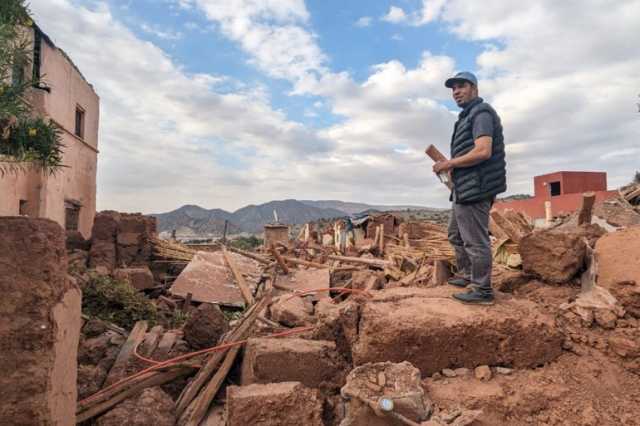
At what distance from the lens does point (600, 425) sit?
257cm

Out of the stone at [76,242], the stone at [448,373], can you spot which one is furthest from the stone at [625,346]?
the stone at [76,242]

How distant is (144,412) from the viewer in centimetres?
323

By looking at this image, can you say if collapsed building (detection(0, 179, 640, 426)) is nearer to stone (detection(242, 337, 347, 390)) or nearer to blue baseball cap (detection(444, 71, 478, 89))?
stone (detection(242, 337, 347, 390))

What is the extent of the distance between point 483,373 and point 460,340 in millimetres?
262

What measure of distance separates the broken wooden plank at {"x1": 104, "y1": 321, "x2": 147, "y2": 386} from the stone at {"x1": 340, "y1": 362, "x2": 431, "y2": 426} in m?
2.53

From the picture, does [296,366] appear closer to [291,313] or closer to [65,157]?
[291,313]

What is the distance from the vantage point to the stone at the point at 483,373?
2941 millimetres

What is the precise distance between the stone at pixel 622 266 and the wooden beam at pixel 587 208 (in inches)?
39.9

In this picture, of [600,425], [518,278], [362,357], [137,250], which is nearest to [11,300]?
[362,357]

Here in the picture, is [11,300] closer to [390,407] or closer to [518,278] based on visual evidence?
[390,407]

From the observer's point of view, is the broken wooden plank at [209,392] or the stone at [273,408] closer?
the stone at [273,408]

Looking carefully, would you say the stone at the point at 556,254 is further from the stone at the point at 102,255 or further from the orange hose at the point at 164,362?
the stone at the point at 102,255

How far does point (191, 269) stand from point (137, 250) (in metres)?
2.54

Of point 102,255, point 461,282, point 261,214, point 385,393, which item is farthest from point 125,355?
point 261,214
